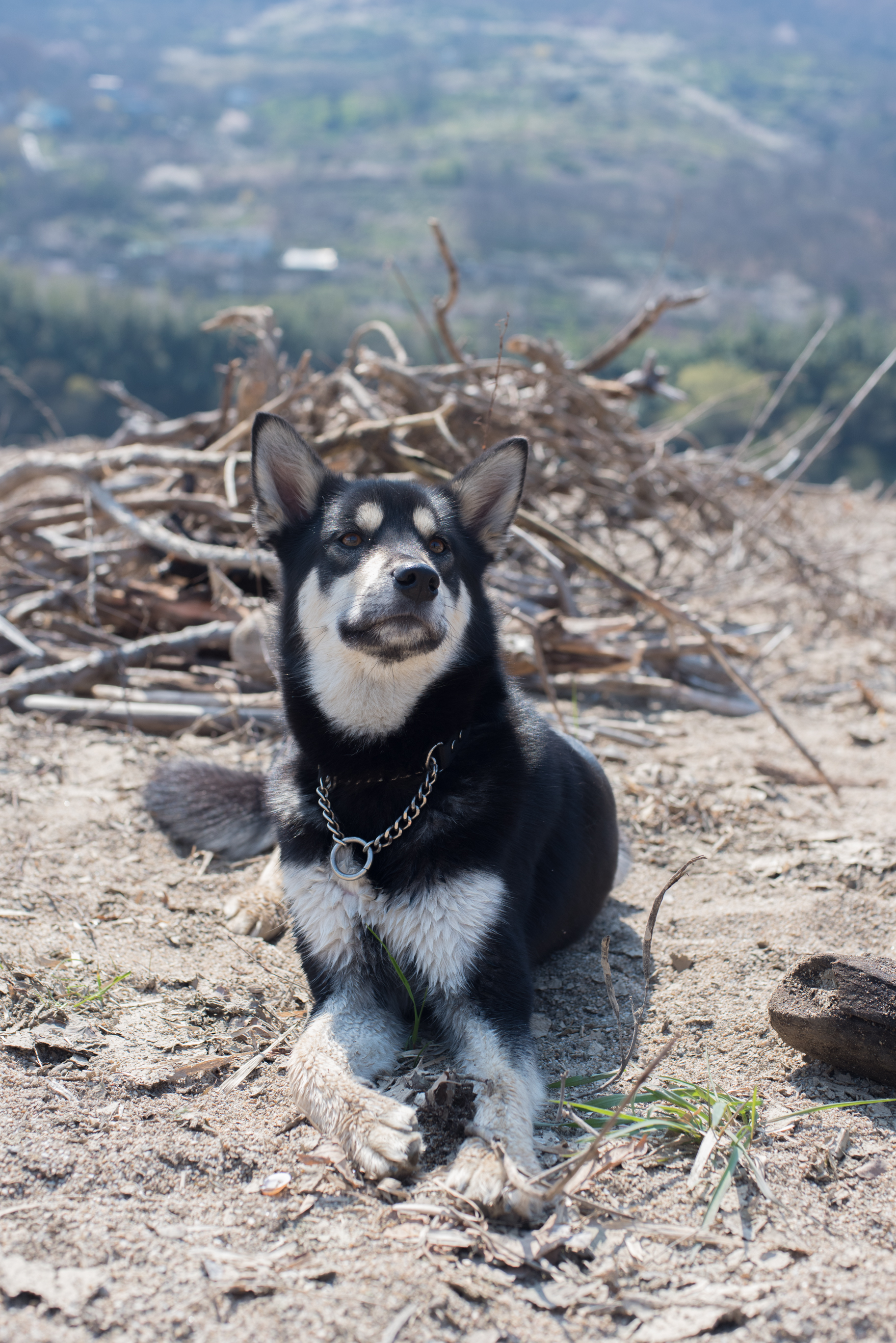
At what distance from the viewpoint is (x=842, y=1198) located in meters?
2.09

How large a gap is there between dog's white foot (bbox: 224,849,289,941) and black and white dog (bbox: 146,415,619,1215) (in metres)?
0.56

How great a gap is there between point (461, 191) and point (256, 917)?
367ft

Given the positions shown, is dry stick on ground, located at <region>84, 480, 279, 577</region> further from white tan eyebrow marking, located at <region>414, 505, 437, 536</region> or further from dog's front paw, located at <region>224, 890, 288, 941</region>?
white tan eyebrow marking, located at <region>414, 505, 437, 536</region>

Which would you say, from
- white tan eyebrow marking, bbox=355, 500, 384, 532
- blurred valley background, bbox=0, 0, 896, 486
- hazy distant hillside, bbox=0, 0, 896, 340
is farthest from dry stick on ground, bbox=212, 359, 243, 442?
white tan eyebrow marking, bbox=355, 500, 384, 532

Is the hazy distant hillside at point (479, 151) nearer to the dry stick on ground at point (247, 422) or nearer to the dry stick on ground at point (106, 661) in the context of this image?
the dry stick on ground at point (247, 422)

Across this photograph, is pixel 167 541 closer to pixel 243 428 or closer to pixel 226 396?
pixel 243 428

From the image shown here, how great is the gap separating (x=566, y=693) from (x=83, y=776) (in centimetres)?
290

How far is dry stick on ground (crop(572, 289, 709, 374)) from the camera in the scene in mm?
6254

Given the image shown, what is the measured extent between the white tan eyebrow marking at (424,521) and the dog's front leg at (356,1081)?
57.3 inches

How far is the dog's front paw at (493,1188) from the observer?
200 cm

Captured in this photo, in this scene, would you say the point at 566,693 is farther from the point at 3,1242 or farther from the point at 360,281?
the point at 360,281

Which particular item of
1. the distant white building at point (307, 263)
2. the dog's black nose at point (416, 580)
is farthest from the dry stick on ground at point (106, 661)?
the distant white building at point (307, 263)

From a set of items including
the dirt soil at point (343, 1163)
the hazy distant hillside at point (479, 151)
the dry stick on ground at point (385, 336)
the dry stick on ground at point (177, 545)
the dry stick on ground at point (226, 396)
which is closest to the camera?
the dirt soil at point (343, 1163)

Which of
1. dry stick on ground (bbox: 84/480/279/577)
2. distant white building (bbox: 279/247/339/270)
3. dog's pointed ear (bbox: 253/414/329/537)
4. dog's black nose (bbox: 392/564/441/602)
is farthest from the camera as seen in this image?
distant white building (bbox: 279/247/339/270)
